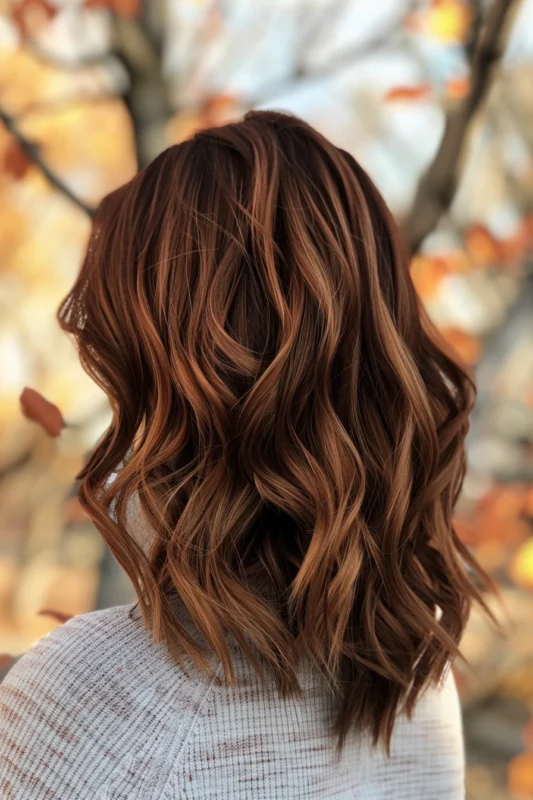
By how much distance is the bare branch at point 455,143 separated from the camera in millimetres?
1527

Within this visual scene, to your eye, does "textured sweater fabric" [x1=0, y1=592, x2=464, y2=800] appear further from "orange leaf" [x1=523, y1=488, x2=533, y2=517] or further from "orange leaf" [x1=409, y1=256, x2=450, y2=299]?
"orange leaf" [x1=523, y1=488, x2=533, y2=517]

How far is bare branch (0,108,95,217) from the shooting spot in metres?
1.29

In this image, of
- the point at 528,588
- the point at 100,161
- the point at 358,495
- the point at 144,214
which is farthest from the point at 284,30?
the point at 528,588

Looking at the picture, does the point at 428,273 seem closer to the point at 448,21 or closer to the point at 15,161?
the point at 448,21

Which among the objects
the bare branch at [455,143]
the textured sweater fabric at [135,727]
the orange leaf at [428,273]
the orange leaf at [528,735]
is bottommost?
Answer: the orange leaf at [528,735]

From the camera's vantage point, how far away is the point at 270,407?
0.69 m

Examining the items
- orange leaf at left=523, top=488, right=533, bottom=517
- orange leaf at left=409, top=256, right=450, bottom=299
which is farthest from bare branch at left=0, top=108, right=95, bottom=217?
orange leaf at left=523, top=488, right=533, bottom=517

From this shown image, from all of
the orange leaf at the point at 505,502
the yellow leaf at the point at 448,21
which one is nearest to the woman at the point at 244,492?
the yellow leaf at the point at 448,21

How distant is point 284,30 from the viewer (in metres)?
1.54

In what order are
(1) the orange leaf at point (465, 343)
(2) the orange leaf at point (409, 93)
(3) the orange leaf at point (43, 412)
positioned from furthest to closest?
(1) the orange leaf at point (465, 343) < (2) the orange leaf at point (409, 93) < (3) the orange leaf at point (43, 412)

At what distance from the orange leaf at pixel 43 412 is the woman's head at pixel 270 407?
0.52 meters

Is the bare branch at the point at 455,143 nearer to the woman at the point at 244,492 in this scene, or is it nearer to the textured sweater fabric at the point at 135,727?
the woman at the point at 244,492

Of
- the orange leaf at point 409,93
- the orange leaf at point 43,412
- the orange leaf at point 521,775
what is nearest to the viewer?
the orange leaf at point 43,412

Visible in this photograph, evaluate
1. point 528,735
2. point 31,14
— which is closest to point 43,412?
point 31,14
